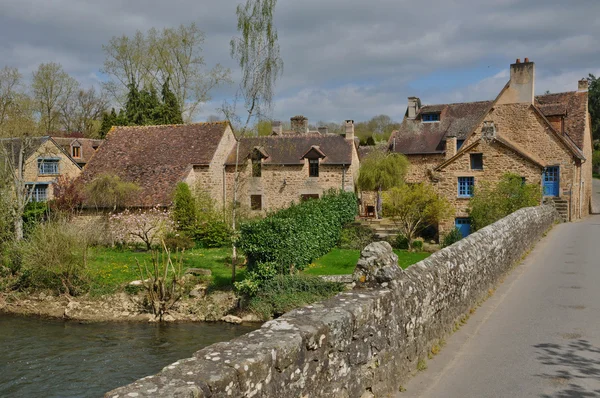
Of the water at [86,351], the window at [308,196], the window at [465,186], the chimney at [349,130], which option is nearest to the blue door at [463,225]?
the window at [465,186]

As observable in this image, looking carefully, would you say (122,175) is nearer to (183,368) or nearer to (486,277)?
(486,277)

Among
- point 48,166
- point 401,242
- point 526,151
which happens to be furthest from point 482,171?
point 48,166

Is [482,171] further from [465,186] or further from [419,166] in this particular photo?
[419,166]

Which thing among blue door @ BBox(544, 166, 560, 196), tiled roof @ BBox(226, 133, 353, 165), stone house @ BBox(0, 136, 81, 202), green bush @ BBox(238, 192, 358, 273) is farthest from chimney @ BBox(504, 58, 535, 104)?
stone house @ BBox(0, 136, 81, 202)

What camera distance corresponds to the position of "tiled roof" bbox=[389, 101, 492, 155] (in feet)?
134

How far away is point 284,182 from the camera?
124 feet

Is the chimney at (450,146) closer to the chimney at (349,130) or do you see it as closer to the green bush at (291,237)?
the chimney at (349,130)

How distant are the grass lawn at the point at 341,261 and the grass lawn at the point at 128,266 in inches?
134

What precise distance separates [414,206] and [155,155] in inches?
723

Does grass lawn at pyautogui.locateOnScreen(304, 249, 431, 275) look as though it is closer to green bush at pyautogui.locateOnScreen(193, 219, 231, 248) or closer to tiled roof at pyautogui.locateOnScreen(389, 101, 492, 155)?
green bush at pyautogui.locateOnScreen(193, 219, 231, 248)

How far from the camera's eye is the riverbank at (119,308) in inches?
826

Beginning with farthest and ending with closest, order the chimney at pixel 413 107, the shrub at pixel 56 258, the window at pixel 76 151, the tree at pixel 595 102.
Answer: the tree at pixel 595 102
the window at pixel 76 151
the chimney at pixel 413 107
the shrub at pixel 56 258

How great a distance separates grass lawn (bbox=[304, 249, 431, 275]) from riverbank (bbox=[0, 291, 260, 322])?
3789 mm

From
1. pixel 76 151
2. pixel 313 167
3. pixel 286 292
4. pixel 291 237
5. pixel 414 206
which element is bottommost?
pixel 286 292
